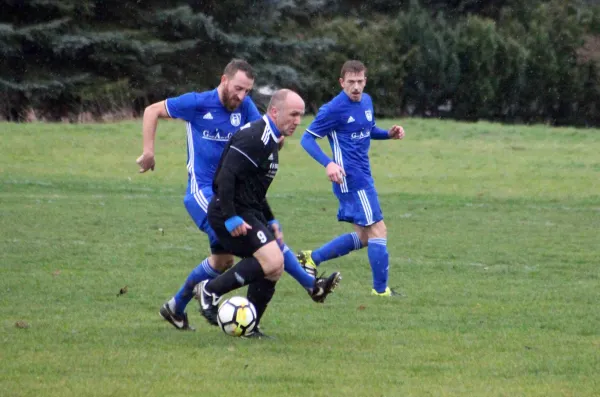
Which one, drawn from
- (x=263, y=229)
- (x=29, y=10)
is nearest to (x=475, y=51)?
(x=29, y=10)

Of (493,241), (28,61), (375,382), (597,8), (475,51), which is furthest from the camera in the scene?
(597,8)

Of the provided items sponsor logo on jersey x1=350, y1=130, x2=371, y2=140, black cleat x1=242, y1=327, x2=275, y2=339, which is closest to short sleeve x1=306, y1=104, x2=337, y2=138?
sponsor logo on jersey x1=350, y1=130, x2=371, y2=140

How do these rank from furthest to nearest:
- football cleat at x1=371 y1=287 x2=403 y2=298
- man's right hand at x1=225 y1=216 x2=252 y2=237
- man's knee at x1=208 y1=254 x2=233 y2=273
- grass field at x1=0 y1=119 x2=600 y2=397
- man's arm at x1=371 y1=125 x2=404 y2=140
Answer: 1. man's arm at x1=371 y1=125 x2=404 y2=140
2. football cleat at x1=371 y1=287 x2=403 y2=298
3. man's knee at x1=208 y1=254 x2=233 y2=273
4. man's right hand at x1=225 y1=216 x2=252 y2=237
5. grass field at x1=0 y1=119 x2=600 y2=397

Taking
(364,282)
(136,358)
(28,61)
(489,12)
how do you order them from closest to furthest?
(136,358) → (364,282) → (28,61) → (489,12)

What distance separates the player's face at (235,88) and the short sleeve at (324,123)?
195 cm

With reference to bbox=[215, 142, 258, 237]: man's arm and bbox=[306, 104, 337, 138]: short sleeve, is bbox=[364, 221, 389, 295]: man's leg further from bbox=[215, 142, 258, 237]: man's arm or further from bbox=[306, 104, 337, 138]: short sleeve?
bbox=[215, 142, 258, 237]: man's arm

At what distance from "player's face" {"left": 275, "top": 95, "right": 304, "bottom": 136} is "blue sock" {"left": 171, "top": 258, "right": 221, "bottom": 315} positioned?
1.22 m

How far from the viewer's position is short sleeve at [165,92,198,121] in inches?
328

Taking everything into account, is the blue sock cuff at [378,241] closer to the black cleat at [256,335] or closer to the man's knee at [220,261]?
the man's knee at [220,261]

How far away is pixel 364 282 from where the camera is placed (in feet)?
34.6

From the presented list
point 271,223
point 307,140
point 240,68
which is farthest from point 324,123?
point 271,223

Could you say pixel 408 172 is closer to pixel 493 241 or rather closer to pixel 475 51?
pixel 493 241

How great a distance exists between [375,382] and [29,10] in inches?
1447

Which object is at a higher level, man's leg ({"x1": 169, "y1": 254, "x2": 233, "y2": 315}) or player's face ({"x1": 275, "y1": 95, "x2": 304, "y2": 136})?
player's face ({"x1": 275, "y1": 95, "x2": 304, "y2": 136})
